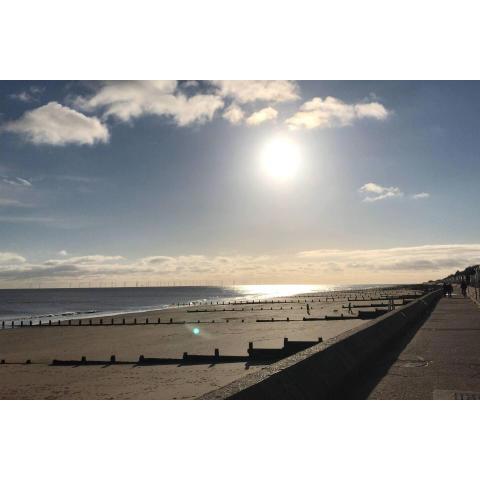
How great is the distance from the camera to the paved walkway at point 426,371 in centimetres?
800

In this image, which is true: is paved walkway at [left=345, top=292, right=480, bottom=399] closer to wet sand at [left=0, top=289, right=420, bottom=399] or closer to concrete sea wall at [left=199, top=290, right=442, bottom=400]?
concrete sea wall at [left=199, top=290, right=442, bottom=400]

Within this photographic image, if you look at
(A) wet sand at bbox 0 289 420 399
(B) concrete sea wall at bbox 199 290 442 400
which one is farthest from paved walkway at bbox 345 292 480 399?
(A) wet sand at bbox 0 289 420 399

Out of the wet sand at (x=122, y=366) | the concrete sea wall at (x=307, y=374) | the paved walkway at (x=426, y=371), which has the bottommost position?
the wet sand at (x=122, y=366)

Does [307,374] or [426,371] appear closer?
[307,374]

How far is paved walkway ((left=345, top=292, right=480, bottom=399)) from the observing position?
800 centimetres

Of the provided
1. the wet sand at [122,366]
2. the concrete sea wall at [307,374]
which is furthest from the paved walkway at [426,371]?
the wet sand at [122,366]

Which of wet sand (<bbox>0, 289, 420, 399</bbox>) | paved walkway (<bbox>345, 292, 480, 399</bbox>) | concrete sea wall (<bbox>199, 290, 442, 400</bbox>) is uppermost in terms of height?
concrete sea wall (<bbox>199, 290, 442, 400</bbox>)

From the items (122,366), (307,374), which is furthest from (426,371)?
(122,366)

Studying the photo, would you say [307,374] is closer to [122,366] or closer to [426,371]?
[426,371]

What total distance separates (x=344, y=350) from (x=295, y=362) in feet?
8.06

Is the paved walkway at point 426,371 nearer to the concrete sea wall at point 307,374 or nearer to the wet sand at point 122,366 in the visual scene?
the concrete sea wall at point 307,374

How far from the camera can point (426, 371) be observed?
977cm

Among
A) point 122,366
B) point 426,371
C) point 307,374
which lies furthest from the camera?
point 122,366

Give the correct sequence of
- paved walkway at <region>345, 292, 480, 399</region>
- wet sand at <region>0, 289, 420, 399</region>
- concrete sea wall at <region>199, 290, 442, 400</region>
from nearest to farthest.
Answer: concrete sea wall at <region>199, 290, 442, 400</region> < paved walkway at <region>345, 292, 480, 399</region> < wet sand at <region>0, 289, 420, 399</region>
